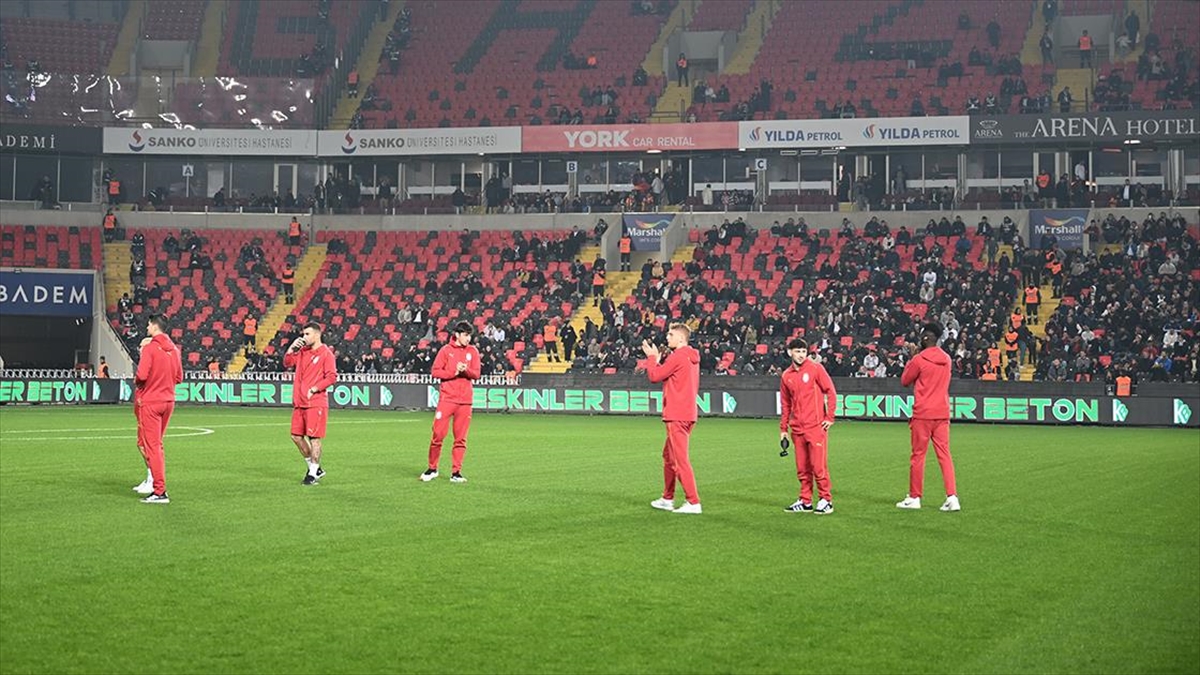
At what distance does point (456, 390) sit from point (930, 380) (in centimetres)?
662

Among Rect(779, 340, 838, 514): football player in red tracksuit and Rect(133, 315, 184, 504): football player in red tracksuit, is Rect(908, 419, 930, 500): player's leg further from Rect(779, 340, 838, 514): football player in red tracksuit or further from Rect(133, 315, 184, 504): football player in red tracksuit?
Rect(133, 315, 184, 504): football player in red tracksuit

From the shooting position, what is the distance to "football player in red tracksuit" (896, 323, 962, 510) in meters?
17.5

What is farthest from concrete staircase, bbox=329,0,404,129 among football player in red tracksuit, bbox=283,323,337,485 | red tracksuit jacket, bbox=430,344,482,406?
football player in red tracksuit, bbox=283,323,337,485

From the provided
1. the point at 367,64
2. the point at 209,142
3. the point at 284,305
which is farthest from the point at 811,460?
the point at 367,64

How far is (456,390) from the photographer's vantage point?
810 inches

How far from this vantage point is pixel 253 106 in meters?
64.4

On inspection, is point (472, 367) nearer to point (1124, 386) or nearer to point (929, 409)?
point (929, 409)

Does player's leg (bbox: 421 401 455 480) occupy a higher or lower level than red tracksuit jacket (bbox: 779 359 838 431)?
lower

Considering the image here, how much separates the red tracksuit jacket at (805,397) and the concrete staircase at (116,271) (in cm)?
4482

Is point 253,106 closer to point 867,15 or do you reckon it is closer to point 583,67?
point 583,67

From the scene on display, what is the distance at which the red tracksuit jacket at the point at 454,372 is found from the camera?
66.6ft

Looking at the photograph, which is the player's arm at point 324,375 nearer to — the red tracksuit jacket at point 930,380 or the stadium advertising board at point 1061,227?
the red tracksuit jacket at point 930,380

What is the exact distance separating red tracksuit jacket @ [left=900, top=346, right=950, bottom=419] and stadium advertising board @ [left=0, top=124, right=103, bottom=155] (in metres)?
51.8

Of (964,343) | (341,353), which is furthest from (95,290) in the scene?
(964,343)
